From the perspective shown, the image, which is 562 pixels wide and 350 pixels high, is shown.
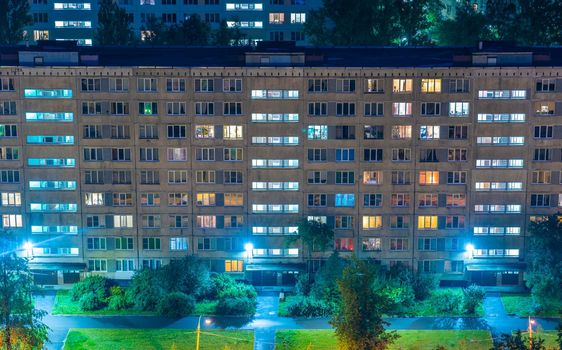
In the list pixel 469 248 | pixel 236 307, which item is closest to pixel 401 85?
pixel 469 248

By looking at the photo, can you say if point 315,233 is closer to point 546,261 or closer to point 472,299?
point 472,299

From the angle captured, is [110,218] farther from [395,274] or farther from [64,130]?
[395,274]

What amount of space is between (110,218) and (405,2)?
78840mm

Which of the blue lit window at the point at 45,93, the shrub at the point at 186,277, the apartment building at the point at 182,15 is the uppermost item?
the apartment building at the point at 182,15

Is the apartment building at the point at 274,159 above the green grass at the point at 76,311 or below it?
above

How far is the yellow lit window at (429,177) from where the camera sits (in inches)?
4879

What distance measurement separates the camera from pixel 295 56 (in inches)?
4818

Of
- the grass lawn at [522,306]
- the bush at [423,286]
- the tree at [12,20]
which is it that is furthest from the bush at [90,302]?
the tree at [12,20]

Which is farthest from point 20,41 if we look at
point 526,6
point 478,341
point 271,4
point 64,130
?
point 478,341

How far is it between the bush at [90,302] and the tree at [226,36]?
65.5 meters

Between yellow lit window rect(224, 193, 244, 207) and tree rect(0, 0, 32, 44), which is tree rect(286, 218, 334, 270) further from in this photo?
tree rect(0, 0, 32, 44)

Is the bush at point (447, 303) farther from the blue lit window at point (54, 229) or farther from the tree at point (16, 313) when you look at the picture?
the tree at point (16, 313)

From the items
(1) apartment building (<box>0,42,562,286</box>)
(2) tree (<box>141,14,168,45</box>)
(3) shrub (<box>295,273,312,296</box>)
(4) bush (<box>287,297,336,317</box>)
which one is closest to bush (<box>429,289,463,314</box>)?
(1) apartment building (<box>0,42,562,286</box>)

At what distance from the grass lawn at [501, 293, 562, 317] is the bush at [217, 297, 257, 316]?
30.5 metres
